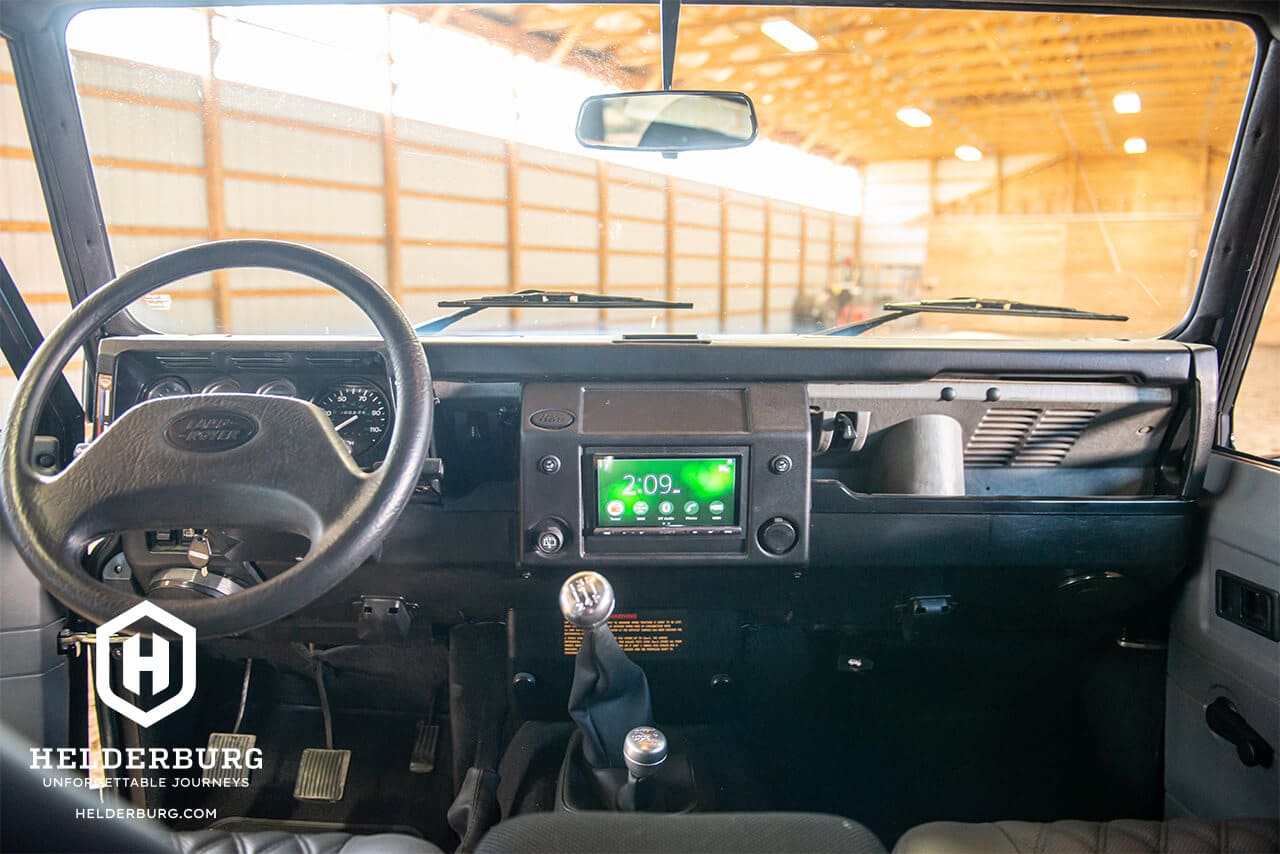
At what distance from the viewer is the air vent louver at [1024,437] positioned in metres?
2.04

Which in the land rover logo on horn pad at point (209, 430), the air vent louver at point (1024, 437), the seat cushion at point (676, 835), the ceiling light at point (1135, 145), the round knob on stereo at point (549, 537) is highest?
the ceiling light at point (1135, 145)

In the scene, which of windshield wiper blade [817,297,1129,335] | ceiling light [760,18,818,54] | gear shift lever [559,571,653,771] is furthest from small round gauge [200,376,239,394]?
ceiling light [760,18,818,54]

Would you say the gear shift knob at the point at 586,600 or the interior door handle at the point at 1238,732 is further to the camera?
the interior door handle at the point at 1238,732

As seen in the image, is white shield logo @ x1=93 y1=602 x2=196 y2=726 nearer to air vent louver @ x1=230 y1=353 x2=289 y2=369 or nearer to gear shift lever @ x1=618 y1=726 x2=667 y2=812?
air vent louver @ x1=230 y1=353 x2=289 y2=369

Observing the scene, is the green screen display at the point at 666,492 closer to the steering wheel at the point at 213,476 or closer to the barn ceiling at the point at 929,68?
the steering wheel at the point at 213,476

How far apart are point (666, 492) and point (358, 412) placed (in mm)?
680

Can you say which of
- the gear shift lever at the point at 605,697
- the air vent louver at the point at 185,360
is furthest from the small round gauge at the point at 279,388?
the gear shift lever at the point at 605,697

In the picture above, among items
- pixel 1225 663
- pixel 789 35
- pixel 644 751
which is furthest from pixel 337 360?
pixel 1225 663

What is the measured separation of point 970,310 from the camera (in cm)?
221

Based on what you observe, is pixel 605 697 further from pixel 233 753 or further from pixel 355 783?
pixel 233 753

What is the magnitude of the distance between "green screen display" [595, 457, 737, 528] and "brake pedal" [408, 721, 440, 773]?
41.2 inches

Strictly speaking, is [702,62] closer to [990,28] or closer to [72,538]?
[990,28]

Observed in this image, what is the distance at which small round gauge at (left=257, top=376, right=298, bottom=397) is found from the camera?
192cm

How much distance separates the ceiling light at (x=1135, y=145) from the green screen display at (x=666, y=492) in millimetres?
1555
